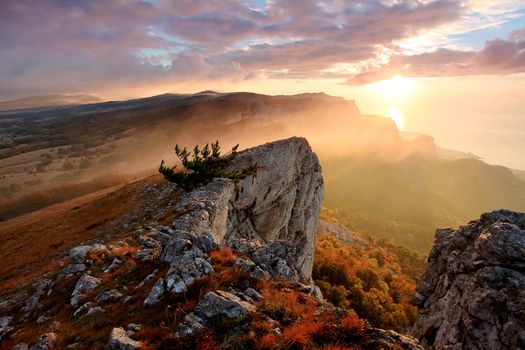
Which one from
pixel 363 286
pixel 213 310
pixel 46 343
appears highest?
pixel 213 310

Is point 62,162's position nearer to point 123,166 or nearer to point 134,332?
point 123,166

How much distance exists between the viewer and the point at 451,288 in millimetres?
18453

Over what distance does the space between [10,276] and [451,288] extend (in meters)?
35.2

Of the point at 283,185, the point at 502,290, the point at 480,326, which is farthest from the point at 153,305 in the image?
the point at 283,185

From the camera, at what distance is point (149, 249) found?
19.8 meters

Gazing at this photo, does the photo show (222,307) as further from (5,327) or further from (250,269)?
(5,327)

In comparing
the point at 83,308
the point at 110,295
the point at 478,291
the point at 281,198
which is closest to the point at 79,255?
the point at 83,308

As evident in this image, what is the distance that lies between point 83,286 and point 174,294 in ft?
24.8

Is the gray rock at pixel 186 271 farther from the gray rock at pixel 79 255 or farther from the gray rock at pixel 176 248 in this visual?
the gray rock at pixel 79 255

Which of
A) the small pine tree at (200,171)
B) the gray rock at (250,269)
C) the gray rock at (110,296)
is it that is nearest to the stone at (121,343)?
the gray rock at (110,296)

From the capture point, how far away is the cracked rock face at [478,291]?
42.7 feet

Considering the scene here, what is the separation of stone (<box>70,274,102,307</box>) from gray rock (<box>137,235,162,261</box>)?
2.70m

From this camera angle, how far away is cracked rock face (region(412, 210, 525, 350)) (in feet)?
42.7

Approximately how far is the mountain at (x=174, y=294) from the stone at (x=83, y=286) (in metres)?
0.06
